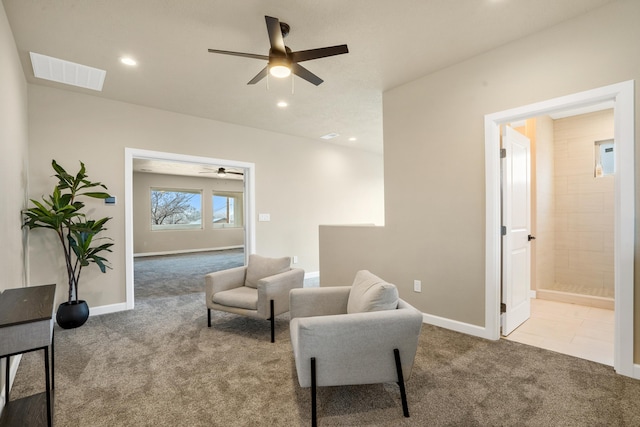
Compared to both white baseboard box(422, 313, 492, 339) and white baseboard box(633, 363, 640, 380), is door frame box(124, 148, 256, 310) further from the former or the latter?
white baseboard box(633, 363, 640, 380)

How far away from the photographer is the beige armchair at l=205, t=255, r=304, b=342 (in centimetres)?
294

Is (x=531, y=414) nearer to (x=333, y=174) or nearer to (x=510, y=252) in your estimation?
(x=510, y=252)

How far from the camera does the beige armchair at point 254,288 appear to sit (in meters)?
2.94

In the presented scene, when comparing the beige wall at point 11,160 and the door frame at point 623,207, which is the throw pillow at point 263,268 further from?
the door frame at point 623,207

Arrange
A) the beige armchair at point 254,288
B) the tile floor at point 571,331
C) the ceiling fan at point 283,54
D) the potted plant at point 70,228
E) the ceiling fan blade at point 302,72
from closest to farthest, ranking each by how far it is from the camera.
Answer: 1. the ceiling fan at point 283,54
2. the ceiling fan blade at point 302,72
3. the tile floor at point 571,331
4. the beige armchair at point 254,288
5. the potted plant at point 70,228

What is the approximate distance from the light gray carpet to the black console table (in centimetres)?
19

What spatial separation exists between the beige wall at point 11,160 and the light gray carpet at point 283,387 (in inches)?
23.8

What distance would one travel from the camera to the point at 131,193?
161 inches

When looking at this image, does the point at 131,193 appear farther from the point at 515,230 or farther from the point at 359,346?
the point at 515,230

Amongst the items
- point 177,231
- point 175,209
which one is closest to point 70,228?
point 177,231

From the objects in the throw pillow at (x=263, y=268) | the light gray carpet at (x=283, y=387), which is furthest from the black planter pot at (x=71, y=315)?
the throw pillow at (x=263, y=268)

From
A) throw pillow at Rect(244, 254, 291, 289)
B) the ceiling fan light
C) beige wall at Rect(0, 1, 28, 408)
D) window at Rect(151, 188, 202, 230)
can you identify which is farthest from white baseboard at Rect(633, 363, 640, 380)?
window at Rect(151, 188, 202, 230)

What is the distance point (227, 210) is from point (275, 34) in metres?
10.1

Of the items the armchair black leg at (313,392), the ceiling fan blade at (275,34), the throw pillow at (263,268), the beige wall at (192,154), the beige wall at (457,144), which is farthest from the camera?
the beige wall at (192,154)
